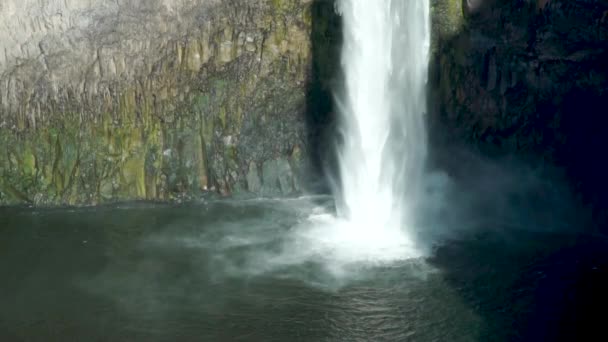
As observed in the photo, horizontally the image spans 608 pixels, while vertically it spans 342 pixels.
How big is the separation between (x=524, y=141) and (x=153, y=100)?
49.9ft

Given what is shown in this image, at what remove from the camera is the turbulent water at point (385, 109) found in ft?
91.1

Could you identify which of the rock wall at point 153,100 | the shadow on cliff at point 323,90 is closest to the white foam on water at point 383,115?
the shadow on cliff at point 323,90

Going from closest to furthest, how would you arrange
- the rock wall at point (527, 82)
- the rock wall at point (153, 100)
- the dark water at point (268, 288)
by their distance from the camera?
the dark water at point (268, 288)
the rock wall at point (527, 82)
the rock wall at point (153, 100)

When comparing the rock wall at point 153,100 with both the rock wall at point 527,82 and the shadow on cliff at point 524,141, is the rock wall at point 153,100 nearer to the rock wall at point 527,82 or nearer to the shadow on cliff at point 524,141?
the rock wall at point 527,82

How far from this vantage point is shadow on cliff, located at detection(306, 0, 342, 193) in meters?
31.0

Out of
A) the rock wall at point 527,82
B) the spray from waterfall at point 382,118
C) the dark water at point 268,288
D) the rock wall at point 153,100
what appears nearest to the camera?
the dark water at point 268,288

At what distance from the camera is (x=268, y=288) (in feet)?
74.0

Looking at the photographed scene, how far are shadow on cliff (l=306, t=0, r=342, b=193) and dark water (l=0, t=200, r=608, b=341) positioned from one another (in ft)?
13.7

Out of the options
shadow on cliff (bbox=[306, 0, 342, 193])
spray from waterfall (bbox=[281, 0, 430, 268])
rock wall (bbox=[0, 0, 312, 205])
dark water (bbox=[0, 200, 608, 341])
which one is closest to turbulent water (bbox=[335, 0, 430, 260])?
spray from waterfall (bbox=[281, 0, 430, 268])

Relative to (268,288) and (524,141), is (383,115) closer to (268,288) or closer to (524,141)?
(524,141)

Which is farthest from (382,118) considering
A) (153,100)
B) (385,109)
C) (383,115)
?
(153,100)

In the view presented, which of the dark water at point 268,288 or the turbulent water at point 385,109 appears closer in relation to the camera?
the dark water at point 268,288

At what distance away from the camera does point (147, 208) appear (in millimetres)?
30797

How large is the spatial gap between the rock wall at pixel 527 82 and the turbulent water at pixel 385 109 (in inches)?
64.8
